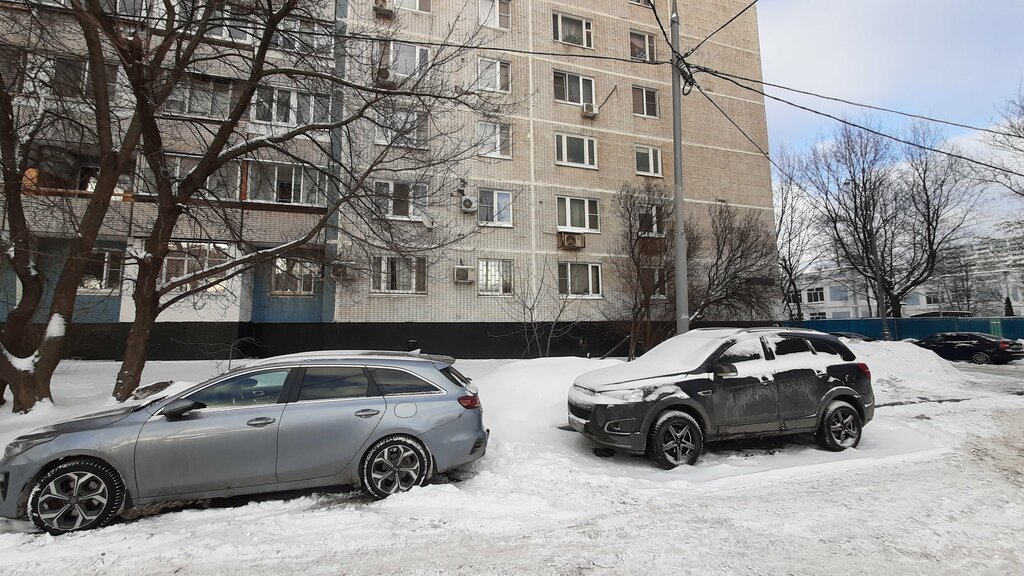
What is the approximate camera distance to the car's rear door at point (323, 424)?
459 centimetres

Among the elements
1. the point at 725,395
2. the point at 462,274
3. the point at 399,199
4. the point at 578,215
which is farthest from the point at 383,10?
the point at 725,395

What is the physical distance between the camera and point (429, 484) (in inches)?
196

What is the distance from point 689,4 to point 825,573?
25145 millimetres

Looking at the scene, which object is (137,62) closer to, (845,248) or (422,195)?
(422,195)

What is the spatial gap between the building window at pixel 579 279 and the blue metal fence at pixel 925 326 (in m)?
16.6

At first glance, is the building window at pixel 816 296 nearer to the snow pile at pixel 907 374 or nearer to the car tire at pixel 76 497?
the snow pile at pixel 907 374

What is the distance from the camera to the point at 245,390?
4781 mm

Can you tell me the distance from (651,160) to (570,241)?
20.4 feet

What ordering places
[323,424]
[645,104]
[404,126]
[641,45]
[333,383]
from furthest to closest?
[641,45] → [645,104] → [404,126] → [333,383] → [323,424]

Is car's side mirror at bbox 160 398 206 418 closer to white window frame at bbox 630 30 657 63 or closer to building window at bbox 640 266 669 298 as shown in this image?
building window at bbox 640 266 669 298

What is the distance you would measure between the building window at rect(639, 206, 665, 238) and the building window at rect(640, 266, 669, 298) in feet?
4.64

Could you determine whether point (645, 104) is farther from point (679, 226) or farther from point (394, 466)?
point (394, 466)

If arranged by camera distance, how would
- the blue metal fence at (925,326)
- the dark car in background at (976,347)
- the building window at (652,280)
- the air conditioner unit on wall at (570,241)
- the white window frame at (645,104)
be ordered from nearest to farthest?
the building window at (652,280) → the air conditioner unit on wall at (570,241) → the dark car in background at (976,347) → the white window frame at (645,104) → the blue metal fence at (925,326)

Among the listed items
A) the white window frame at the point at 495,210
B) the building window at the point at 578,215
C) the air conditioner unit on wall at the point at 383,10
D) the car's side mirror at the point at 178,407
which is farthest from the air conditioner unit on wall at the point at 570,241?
the car's side mirror at the point at 178,407
